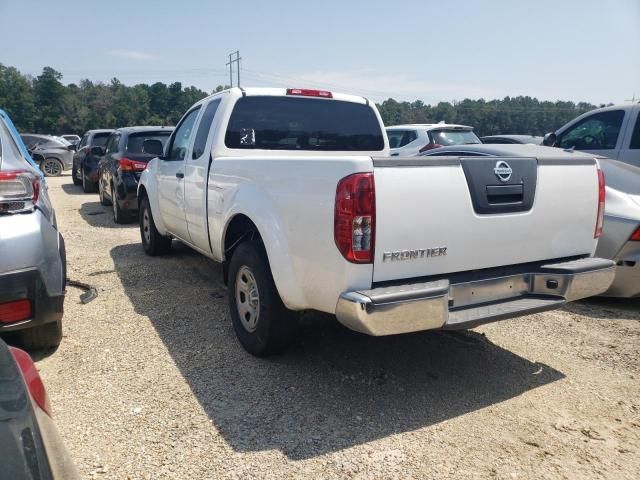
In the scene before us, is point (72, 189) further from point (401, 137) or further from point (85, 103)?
point (85, 103)

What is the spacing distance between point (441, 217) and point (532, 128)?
4920cm

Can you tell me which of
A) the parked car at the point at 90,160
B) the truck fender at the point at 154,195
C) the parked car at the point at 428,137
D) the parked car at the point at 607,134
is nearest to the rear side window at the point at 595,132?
the parked car at the point at 607,134

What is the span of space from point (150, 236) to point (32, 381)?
5112mm

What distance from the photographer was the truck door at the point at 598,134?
7266mm

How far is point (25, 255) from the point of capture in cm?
314

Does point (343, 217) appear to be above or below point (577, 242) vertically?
above

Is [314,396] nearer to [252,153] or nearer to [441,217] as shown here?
[441,217]

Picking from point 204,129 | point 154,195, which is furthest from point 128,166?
point 204,129

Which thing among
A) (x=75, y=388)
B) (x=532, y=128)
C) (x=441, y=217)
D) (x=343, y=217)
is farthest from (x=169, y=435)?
(x=532, y=128)

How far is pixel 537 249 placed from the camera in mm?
3330

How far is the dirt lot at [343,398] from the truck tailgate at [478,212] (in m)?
0.88

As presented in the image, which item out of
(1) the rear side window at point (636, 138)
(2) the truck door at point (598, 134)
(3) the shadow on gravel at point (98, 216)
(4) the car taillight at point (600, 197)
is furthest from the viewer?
(3) the shadow on gravel at point (98, 216)

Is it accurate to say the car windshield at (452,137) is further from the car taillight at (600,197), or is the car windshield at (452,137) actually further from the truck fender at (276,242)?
the truck fender at (276,242)

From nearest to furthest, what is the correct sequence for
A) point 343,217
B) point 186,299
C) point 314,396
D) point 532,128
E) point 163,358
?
point 343,217 → point 314,396 → point 163,358 → point 186,299 → point 532,128
